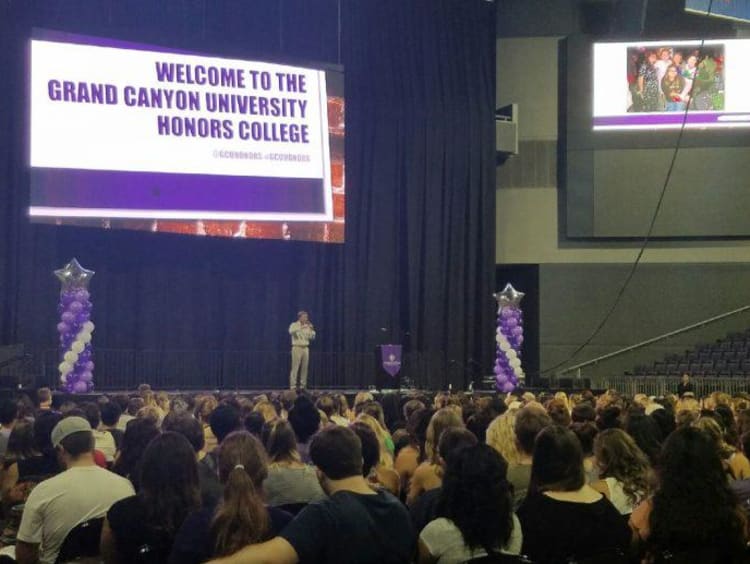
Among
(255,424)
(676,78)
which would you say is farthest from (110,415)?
(676,78)

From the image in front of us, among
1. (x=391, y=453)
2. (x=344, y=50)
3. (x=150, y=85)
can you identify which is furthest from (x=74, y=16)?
(x=391, y=453)

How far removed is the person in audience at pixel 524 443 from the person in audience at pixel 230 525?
4.90 feet

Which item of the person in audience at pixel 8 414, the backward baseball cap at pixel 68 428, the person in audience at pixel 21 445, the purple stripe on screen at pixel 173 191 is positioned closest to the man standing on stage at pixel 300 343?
the purple stripe on screen at pixel 173 191

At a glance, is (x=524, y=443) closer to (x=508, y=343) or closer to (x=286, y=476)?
(x=286, y=476)

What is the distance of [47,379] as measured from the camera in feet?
50.4

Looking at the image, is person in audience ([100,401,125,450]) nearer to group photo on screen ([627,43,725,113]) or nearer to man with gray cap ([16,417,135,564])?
man with gray cap ([16,417,135,564])

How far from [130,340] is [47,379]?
2.37 metres

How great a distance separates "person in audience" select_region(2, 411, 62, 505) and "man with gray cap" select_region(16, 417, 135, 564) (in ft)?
3.45

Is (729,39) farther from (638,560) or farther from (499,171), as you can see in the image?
(638,560)

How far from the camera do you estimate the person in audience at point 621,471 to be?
13.9ft

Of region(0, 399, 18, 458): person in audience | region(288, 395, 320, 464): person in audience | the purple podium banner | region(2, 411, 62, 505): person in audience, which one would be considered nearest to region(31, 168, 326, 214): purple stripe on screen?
the purple podium banner

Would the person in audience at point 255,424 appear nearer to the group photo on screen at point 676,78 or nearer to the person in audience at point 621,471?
the person in audience at point 621,471

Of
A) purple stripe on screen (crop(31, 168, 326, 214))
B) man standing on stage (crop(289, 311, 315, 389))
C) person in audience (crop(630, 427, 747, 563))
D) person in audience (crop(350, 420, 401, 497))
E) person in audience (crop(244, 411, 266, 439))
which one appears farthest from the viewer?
man standing on stage (crop(289, 311, 315, 389))

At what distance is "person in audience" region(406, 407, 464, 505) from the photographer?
4.49 m
